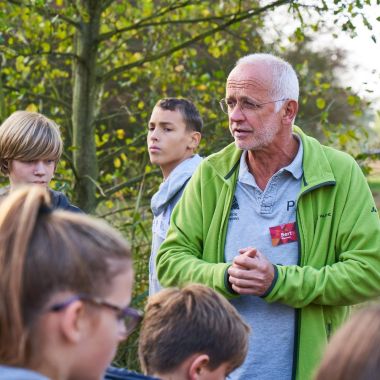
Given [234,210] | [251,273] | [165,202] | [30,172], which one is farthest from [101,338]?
[165,202]

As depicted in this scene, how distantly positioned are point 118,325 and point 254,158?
2044 millimetres

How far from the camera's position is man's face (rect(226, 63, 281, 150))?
13.2 feet

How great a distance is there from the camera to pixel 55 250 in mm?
2051

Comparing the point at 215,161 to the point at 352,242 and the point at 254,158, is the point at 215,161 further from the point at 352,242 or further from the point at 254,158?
the point at 352,242

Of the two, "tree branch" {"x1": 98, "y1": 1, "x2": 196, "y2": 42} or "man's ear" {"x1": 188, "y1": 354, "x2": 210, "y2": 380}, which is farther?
"tree branch" {"x1": 98, "y1": 1, "x2": 196, "y2": 42}

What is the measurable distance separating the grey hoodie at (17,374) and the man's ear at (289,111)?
2.40 metres

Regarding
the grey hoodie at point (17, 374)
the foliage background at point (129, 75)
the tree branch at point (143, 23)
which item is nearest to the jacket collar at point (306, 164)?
the grey hoodie at point (17, 374)

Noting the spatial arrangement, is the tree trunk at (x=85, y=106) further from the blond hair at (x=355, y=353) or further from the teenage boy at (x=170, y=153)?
the blond hair at (x=355, y=353)

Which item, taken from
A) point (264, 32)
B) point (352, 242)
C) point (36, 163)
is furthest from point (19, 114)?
point (264, 32)

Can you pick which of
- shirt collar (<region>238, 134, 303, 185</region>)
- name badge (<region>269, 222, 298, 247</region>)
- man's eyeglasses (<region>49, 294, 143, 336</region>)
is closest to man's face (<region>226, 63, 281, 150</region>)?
shirt collar (<region>238, 134, 303, 185</region>)

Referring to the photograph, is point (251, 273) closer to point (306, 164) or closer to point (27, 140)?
point (306, 164)

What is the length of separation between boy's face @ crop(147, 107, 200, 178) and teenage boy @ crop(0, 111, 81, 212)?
1.02 meters

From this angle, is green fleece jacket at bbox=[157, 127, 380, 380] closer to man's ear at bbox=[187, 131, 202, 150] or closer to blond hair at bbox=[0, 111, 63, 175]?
blond hair at bbox=[0, 111, 63, 175]

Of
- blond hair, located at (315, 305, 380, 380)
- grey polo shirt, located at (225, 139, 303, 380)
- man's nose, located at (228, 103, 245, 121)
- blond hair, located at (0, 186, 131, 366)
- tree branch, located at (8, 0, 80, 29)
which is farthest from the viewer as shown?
tree branch, located at (8, 0, 80, 29)
